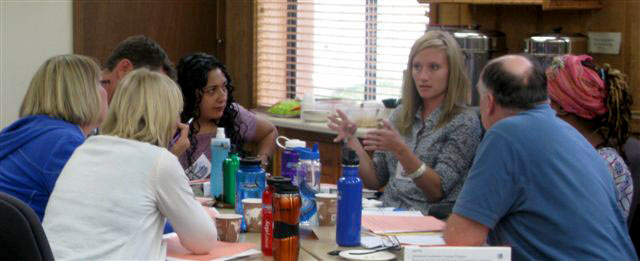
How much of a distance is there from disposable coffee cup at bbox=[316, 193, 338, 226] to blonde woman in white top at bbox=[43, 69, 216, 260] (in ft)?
1.43

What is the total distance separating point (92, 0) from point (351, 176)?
366 cm

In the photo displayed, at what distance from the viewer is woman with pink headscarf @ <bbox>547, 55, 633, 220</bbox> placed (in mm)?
2906

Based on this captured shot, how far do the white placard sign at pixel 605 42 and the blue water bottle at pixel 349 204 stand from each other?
2.12 metres

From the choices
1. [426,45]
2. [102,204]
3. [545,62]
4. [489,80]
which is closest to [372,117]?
[545,62]

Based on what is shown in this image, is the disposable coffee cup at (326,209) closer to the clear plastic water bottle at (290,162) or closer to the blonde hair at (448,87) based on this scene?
the clear plastic water bottle at (290,162)

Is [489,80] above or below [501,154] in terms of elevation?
above

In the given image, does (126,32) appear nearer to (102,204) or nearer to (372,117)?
(372,117)

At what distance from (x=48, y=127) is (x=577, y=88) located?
1.67 m

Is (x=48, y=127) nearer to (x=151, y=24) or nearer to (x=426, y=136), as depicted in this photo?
(x=426, y=136)

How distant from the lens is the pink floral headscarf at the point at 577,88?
2910mm

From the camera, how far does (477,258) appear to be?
193 cm

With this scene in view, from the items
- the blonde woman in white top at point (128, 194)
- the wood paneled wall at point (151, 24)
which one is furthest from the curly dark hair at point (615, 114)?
the wood paneled wall at point (151, 24)

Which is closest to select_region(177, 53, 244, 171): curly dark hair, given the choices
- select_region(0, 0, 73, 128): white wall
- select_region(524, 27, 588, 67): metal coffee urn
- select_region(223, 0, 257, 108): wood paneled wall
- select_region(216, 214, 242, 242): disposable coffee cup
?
select_region(216, 214, 242, 242): disposable coffee cup

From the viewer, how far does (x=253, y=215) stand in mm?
2602
